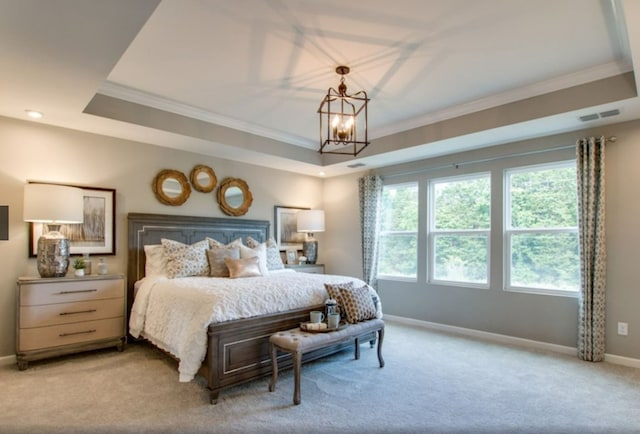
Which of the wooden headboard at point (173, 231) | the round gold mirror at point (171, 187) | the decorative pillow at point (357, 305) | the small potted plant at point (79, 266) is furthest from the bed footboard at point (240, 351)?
the round gold mirror at point (171, 187)

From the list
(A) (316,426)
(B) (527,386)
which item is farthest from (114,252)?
(B) (527,386)

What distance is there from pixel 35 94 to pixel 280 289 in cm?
270

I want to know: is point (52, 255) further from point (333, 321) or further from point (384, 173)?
point (384, 173)

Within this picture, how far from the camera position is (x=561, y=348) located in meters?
3.96

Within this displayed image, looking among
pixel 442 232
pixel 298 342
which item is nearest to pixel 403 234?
pixel 442 232

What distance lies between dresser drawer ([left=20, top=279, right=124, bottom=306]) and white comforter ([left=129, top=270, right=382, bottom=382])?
27 cm

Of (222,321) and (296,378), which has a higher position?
(222,321)

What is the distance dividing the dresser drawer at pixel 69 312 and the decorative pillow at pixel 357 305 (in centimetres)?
244

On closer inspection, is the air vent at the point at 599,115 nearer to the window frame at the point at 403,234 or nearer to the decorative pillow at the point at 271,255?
the window frame at the point at 403,234

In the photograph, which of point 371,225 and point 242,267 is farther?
point 371,225

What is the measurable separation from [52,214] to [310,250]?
3.61m

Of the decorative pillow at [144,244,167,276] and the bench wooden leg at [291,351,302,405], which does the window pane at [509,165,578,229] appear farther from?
the decorative pillow at [144,244,167,276]

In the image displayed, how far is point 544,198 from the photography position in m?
4.23

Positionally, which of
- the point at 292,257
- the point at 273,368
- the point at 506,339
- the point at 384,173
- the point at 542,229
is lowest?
the point at 506,339
